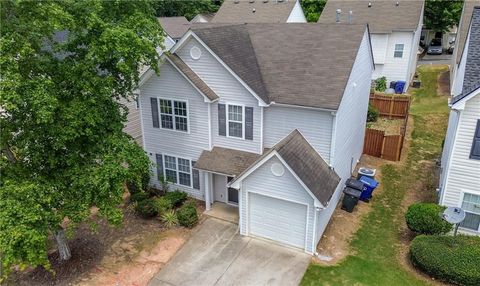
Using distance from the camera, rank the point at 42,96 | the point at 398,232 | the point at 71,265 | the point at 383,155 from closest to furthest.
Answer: the point at 42,96, the point at 71,265, the point at 398,232, the point at 383,155

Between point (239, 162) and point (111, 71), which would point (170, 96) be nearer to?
point (111, 71)

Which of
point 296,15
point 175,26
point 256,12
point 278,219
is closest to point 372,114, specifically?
point 278,219

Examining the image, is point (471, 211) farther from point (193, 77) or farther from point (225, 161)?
point (193, 77)

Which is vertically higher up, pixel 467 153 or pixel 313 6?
pixel 313 6

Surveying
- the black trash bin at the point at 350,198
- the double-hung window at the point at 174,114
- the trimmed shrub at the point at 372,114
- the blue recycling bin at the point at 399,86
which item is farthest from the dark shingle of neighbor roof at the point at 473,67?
the blue recycling bin at the point at 399,86

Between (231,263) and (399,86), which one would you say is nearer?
(231,263)

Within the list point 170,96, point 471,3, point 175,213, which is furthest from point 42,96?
point 471,3

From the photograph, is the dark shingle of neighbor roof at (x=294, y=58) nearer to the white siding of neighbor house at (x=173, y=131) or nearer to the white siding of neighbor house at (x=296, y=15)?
the white siding of neighbor house at (x=173, y=131)

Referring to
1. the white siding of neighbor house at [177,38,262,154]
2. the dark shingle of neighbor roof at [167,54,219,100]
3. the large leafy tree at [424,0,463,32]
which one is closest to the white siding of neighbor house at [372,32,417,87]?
the large leafy tree at [424,0,463,32]
